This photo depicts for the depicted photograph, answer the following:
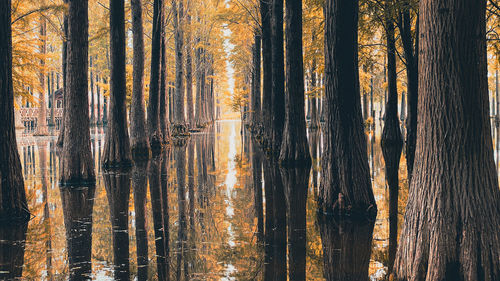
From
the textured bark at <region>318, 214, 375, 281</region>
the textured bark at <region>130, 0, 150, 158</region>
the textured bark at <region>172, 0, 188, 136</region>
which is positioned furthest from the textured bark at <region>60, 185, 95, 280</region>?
the textured bark at <region>172, 0, 188, 136</region>

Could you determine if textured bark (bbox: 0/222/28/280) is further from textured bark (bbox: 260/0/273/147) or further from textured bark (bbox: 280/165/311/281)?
textured bark (bbox: 260/0/273/147)

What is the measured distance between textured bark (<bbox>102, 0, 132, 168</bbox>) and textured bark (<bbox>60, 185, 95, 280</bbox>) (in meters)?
3.83

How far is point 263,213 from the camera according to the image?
25.4 ft

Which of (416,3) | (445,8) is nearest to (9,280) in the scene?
(445,8)

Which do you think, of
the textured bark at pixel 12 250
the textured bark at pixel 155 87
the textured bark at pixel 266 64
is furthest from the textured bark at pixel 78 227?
the textured bark at pixel 266 64

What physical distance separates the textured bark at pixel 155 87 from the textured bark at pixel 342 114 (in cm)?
1419

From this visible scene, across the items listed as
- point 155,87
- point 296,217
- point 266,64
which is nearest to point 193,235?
point 296,217

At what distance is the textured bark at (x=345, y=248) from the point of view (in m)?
4.71

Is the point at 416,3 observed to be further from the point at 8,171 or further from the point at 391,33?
the point at 8,171

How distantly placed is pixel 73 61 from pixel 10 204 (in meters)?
4.91

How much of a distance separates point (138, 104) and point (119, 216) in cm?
1163

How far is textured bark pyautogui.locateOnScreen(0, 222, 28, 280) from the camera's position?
191 inches

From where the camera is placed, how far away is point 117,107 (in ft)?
48.8

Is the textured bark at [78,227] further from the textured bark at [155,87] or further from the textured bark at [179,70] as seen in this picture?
the textured bark at [179,70]
